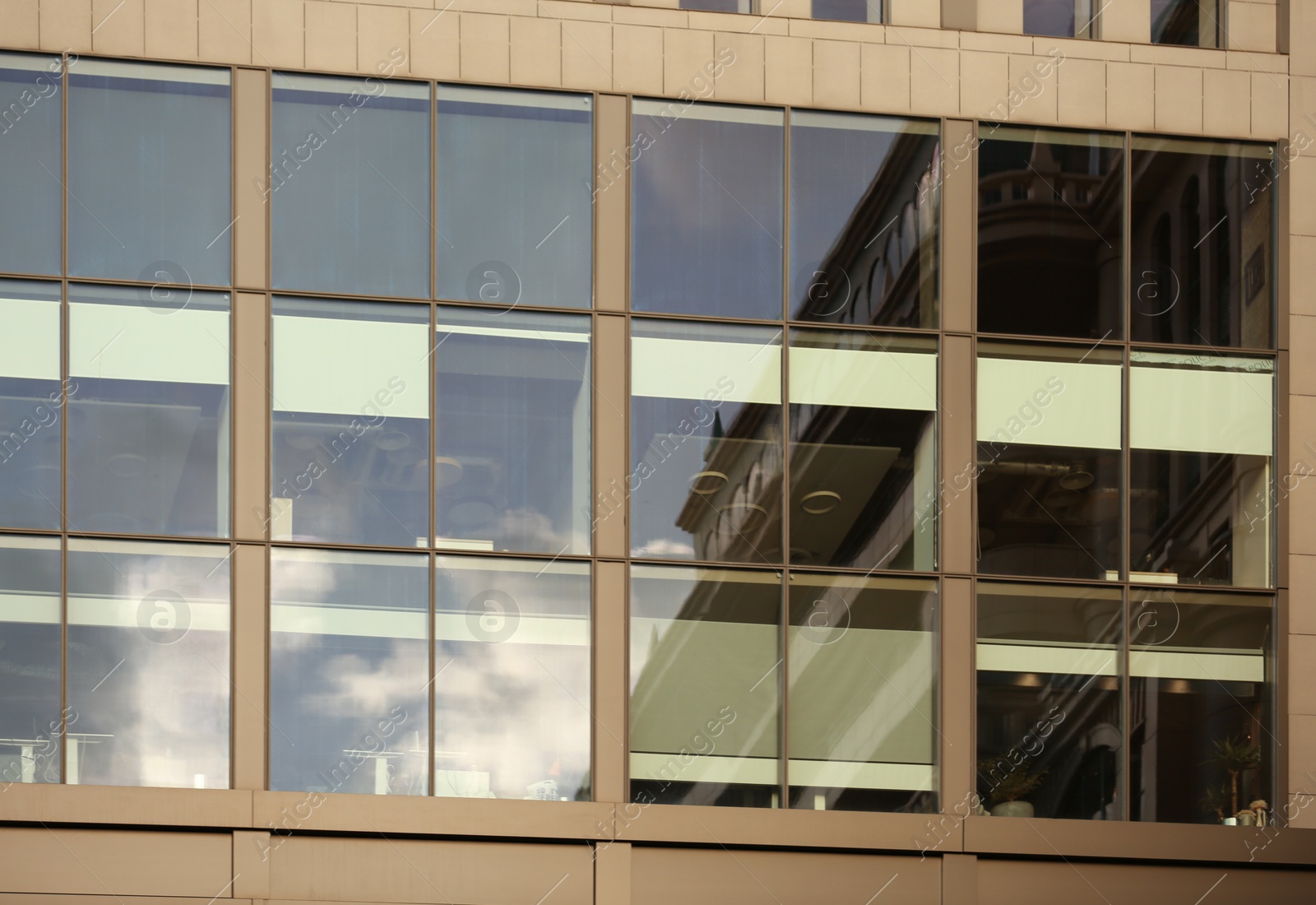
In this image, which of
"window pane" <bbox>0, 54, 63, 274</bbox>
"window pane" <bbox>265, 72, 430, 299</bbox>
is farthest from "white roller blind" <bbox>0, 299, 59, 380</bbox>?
"window pane" <bbox>265, 72, 430, 299</bbox>

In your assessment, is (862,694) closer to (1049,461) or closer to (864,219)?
(1049,461)

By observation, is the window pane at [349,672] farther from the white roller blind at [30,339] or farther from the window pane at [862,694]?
the window pane at [862,694]

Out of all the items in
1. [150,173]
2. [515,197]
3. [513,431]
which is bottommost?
[513,431]

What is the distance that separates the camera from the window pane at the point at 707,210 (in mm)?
17438

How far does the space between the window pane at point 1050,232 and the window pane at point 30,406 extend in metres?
11.0

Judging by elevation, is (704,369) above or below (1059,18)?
below

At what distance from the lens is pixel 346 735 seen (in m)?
16.2

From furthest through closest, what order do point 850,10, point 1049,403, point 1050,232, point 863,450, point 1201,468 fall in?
point 850,10, point 1050,232, point 1201,468, point 1049,403, point 863,450

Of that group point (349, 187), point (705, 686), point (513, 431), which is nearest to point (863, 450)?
point (705, 686)

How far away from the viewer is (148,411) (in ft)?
53.9

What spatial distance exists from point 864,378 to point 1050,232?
3110mm

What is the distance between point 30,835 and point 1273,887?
1413 centimetres

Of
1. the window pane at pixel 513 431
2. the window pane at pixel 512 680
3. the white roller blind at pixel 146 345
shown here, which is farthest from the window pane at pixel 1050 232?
the white roller blind at pixel 146 345

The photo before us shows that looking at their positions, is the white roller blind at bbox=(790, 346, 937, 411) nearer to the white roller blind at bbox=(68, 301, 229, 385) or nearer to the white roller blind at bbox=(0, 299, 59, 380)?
the white roller blind at bbox=(68, 301, 229, 385)
